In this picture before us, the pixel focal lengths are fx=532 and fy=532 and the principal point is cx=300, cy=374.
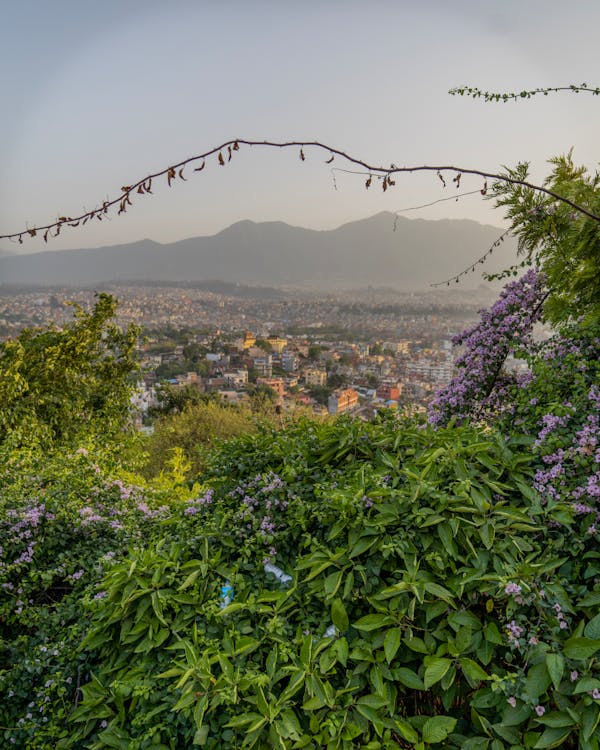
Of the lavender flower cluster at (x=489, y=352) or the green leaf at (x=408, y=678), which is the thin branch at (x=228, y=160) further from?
the lavender flower cluster at (x=489, y=352)

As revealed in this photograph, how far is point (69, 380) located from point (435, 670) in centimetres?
532

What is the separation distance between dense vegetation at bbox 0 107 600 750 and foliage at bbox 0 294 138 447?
339 cm

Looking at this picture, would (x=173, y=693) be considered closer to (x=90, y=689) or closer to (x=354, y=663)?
(x=90, y=689)

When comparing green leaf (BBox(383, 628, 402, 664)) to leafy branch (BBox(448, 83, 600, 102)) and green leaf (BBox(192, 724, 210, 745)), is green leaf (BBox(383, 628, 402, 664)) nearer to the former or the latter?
green leaf (BBox(192, 724, 210, 745))

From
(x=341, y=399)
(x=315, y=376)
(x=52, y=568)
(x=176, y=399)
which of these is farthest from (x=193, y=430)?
(x=52, y=568)

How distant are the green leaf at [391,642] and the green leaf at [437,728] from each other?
162mm

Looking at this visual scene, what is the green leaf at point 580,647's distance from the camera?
1194 millimetres

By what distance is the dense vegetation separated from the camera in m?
1.28

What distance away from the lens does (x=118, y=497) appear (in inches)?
109

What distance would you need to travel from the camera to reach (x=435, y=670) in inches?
49.9

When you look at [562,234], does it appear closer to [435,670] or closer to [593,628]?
[593,628]

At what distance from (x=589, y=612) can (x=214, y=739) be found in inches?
38.9

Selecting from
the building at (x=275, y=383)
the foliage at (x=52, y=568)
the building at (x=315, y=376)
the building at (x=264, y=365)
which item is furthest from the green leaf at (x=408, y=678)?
the building at (x=264, y=365)

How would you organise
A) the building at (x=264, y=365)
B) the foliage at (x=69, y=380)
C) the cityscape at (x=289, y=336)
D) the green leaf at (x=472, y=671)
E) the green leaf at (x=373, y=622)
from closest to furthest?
the green leaf at (x=472, y=671) < the green leaf at (x=373, y=622) < the foliage at (x=69, y=380) < the cityscape at (x=289, y=336) < the building at (x=264, y=365)
